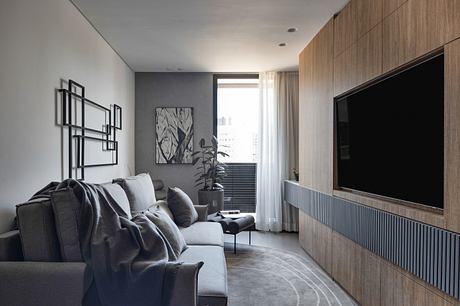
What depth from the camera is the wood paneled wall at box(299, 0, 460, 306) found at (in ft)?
5.60

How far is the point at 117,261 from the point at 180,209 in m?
2.07

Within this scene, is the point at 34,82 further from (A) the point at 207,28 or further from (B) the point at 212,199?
(B) the point at 212,199

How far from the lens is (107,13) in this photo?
130 inches

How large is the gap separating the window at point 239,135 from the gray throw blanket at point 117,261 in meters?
4.02

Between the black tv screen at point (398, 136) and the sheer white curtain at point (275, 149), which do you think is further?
the sheer white curtain at point (275, 149)

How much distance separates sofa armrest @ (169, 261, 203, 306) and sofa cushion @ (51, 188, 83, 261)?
56cm

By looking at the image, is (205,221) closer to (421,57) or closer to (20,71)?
(20,71)

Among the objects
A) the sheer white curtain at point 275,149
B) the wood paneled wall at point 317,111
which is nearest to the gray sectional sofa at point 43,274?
the wood paneled wall at point 317,111

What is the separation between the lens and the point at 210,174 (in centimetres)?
544

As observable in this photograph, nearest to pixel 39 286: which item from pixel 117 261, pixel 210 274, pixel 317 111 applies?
pixel 117 261

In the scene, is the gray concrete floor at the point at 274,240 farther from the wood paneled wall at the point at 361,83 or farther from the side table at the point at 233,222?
the side table at the point at 233,222

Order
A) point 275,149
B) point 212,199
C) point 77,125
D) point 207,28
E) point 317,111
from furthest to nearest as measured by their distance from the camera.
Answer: point 275,149 → point 212,199 → point 317,111 → point 207,28 → point 77,125

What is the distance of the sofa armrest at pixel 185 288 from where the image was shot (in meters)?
1.71

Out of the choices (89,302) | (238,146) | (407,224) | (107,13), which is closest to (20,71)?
(107,13)
